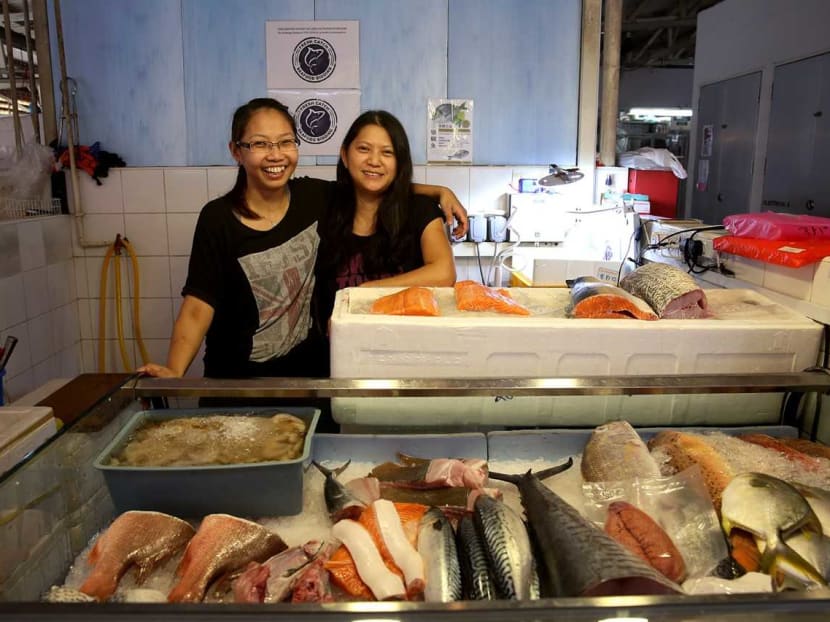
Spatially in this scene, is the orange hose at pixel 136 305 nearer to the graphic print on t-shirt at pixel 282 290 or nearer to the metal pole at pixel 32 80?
the metal pole at pixel 32 80

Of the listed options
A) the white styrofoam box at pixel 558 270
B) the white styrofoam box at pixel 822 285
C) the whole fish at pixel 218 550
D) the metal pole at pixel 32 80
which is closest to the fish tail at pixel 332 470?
the whole fish at pixel 218 550

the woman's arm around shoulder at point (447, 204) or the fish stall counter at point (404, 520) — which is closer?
the fish stall counter at point (404, 520)

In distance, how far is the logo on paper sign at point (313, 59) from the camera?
4488 millimetres

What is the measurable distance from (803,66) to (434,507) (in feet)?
20.8

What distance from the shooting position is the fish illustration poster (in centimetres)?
461

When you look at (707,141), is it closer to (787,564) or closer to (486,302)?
(486,302)

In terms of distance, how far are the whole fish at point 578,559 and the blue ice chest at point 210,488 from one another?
0.51 meters

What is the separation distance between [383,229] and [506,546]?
62.3 inches

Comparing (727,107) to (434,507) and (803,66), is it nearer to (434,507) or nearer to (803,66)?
(803,66)

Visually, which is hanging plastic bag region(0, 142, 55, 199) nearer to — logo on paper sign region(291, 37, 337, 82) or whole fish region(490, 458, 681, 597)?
logo on paper sign region(291, 37, 337, 82)

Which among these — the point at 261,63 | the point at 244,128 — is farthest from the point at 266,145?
the point at 261,63

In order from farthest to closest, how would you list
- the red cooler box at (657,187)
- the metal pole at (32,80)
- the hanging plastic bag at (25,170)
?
the red cooler box at (657,187), the metal pole at (32,80), the hanging plastic bag at (25,170)

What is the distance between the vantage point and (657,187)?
194 inches

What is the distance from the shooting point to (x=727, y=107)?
292 inches
